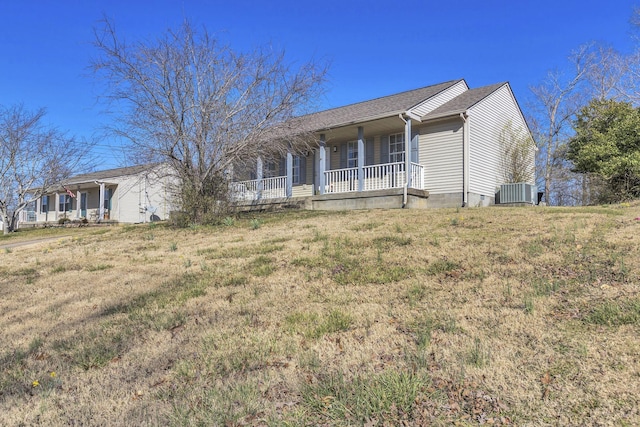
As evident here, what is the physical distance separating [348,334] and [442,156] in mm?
12508

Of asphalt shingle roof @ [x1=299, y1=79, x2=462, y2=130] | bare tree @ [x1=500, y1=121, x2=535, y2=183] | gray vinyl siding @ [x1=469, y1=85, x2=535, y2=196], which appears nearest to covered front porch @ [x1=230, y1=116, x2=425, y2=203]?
asphalt shingle roof @ [x1=299, y1=79, x2=462, y2=130]

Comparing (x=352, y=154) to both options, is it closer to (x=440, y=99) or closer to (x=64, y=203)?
(x=440, y=99)

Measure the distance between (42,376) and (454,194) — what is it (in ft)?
43.2

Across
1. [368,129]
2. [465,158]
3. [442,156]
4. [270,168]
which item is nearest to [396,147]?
[368,129]

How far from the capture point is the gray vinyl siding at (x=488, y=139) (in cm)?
1525

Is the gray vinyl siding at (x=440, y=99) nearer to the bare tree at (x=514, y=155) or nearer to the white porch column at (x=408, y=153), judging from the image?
the white porch column at (x=408, y=153)

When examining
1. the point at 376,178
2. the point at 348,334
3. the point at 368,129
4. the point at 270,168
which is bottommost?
the point at 348,334

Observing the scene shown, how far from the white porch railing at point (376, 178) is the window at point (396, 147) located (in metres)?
0.60

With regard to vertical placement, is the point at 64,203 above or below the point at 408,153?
below

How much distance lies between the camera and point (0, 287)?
6.95m

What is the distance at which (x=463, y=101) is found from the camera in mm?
16047

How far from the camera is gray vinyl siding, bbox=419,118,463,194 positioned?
588 inches

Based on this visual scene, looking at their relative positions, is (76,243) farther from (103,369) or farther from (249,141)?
(103,369)

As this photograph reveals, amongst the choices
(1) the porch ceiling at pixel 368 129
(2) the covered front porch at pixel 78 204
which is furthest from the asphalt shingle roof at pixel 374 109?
(2) the covered front porch at pixel 78 204
